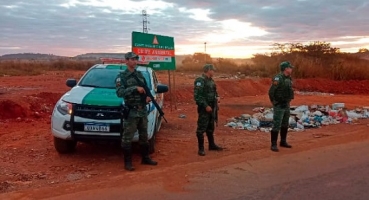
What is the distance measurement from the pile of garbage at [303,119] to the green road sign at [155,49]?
112 inches

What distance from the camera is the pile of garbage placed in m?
12.1

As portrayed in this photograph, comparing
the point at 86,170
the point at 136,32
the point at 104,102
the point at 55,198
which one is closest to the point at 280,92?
the point at 104,102

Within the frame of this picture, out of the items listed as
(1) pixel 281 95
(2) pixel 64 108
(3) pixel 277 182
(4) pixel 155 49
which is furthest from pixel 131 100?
(4) pixel 155 49

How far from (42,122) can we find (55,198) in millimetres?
7061

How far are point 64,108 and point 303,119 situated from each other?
306 inches

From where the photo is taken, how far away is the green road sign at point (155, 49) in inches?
515

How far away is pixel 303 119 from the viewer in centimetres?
1286

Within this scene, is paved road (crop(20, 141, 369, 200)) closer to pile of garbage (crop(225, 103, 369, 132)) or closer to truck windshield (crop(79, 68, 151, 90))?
truck windshield (crop(79, 68, 151, 90))

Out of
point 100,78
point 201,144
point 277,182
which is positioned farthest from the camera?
point 100,78

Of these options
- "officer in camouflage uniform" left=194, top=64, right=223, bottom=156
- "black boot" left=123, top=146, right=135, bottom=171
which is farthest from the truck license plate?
"officer in camouflage uniform" left=194, top=64, right=223, bottom=156

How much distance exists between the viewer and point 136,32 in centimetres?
1298

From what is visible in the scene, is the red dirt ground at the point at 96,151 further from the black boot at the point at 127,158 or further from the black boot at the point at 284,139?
the black boot at the point at 284,139

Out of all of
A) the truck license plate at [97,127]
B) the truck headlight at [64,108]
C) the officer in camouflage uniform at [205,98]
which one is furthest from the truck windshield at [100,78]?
the truck license plate at [97,127]

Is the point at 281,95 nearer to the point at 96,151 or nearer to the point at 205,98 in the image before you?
the point at 205,98
